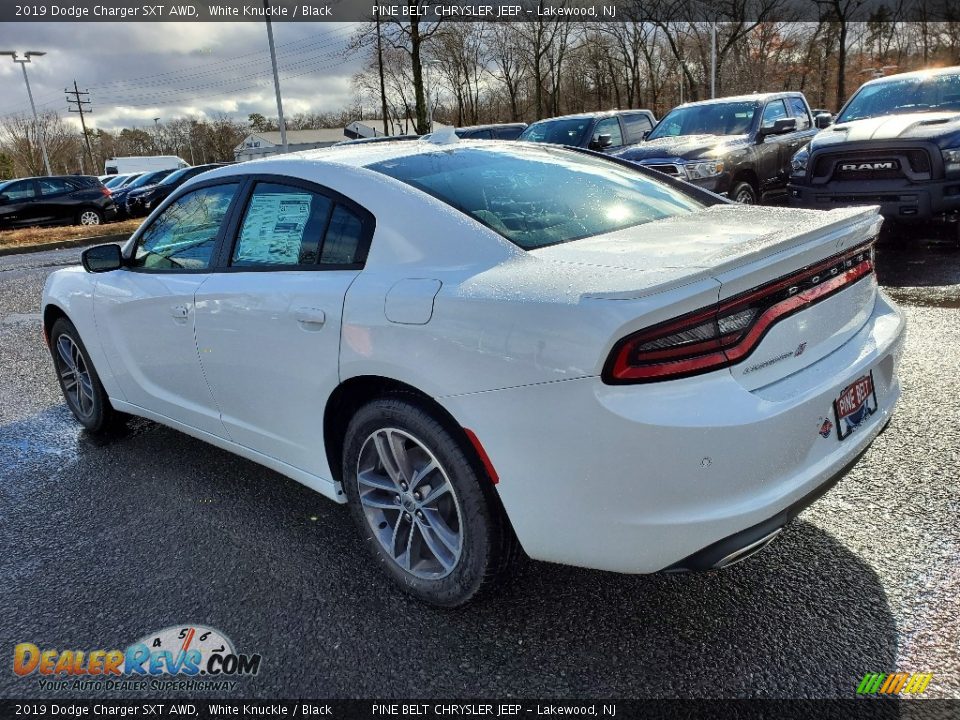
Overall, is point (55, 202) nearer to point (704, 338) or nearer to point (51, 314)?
point (51, 314)

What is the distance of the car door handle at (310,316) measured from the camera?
2.55m

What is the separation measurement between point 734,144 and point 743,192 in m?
0.61

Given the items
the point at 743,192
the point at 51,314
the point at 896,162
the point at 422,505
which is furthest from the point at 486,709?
the point at 743,192

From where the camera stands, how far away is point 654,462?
6.18 feet


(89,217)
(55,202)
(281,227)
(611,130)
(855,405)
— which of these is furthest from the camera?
(89,217)

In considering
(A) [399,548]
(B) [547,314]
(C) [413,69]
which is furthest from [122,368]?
(C) [413,69]

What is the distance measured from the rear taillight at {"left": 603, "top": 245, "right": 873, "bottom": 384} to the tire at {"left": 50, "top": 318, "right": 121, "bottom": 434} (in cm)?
339

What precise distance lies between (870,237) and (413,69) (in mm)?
26244

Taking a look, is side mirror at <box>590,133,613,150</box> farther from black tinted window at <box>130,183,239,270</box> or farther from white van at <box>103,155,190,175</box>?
white van at <box>103,155,190,175</box>

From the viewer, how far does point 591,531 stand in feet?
6.60

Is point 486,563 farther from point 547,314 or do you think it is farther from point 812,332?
point 812,332

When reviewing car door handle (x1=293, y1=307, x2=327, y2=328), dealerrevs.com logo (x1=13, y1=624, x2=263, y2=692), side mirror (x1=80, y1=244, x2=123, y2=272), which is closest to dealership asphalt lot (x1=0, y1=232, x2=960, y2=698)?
dealerrevs.com logo (x1=13, y1=624, x2=263, y2=692)

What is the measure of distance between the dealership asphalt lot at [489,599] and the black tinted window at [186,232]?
1096mm

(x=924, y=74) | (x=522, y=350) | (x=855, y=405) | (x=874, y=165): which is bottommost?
(x=855, y=405)
